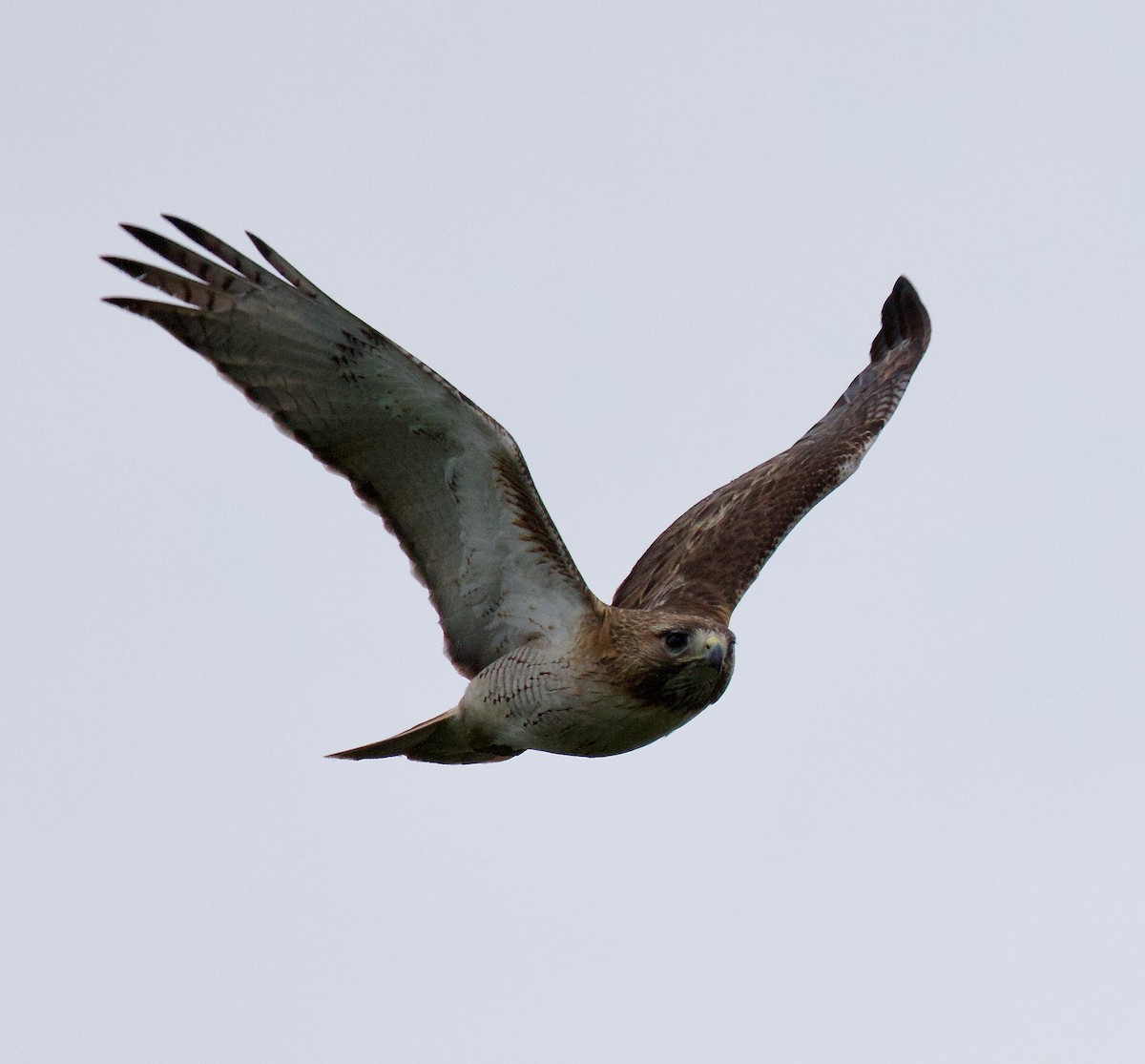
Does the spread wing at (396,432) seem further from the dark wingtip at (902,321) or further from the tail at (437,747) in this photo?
the dark wingtip at (902,321)

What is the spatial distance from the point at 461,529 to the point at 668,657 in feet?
4.16

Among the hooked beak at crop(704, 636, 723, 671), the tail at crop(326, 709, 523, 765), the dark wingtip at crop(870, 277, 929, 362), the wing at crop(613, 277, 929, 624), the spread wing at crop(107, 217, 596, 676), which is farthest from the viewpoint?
the dark wingtip at crop(870, 277, 929, 362)

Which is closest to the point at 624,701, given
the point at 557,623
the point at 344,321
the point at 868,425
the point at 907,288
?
the point at 557,623

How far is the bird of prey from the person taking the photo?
9172 mm

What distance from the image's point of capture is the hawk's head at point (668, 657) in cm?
966

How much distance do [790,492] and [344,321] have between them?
395cm

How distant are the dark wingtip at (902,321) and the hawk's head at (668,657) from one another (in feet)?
17.8

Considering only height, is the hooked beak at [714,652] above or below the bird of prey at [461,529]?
below

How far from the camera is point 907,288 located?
587 inches

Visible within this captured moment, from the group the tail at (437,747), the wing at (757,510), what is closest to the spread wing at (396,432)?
the tail at (437,747)

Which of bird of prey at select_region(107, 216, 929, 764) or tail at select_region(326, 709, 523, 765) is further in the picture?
tail at select_region(326, 709, 523, 765)

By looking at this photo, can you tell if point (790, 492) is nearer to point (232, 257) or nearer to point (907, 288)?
point (907, 288)

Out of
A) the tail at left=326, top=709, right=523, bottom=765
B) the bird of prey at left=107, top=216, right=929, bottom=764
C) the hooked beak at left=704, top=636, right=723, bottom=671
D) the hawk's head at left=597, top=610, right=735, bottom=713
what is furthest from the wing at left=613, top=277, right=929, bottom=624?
the tail at left=326, top=709, right=523, bottom=765

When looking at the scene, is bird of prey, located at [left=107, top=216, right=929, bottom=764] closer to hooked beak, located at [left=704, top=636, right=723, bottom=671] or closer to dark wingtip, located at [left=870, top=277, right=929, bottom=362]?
hooked beak, located at [left=704, top=636, right=723, bottom=671]
